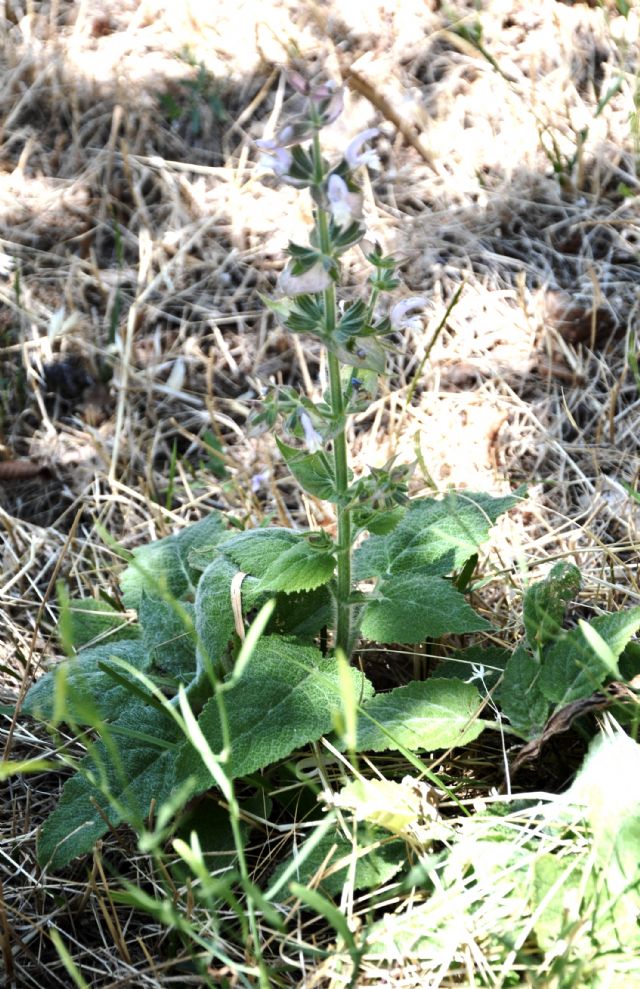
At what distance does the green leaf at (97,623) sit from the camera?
1.84 m

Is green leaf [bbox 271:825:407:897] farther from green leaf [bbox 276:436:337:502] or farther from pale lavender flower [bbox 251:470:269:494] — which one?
pale lavender flower [bbox 251:470:269:494]

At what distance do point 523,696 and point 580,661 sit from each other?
103 mm

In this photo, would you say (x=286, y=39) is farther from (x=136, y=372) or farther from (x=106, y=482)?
(x=106, y=482)

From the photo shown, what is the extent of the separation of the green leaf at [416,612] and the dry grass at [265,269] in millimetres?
319

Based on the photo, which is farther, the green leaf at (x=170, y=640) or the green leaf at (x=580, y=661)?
the green leaf at (x=170, y=640)

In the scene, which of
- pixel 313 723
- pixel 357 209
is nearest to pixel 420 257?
pixel 357 209

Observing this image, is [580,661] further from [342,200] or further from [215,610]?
[342,200]

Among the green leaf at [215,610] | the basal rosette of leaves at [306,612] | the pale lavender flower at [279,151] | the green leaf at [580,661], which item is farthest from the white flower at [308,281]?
the green leaf at [580,661]

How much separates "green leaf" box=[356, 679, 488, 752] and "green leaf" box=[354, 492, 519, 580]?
23 centimetres

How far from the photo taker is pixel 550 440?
2.24 meters

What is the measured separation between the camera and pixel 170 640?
1.65m

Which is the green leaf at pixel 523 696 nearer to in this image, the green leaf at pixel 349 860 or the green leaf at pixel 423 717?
the green leaf at pixel 423 717

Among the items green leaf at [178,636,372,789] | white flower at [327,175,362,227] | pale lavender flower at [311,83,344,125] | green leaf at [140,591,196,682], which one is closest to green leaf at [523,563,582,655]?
green leaf at [178,636,372,789]

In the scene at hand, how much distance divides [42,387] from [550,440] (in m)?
1.37
